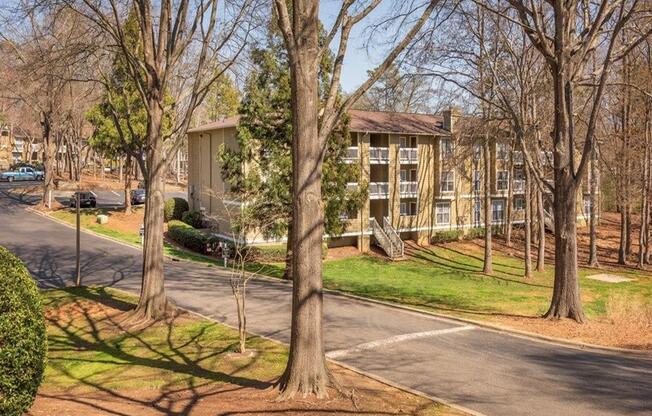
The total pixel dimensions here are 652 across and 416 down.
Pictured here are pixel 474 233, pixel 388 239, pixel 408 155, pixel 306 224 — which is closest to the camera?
pixel 306 224

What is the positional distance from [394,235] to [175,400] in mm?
28503

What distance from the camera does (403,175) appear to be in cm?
3994

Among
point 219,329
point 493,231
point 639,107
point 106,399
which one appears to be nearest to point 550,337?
point 219,329

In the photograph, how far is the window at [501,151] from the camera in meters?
40.3

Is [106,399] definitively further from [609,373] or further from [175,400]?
[609,373]

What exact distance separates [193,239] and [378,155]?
43.0ft

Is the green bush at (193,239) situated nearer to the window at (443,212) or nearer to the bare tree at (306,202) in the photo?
the window at (443,212)

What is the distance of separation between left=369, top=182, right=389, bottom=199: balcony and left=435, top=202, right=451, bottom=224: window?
5.02 metres

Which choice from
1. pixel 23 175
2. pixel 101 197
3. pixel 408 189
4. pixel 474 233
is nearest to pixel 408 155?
pixel 408 189

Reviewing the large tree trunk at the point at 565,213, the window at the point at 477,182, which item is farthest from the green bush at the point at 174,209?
the large tree trunk at the point at 565,213

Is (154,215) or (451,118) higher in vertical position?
(451,118)

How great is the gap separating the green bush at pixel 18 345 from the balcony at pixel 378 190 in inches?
1229

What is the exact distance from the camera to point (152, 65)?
1527 cm

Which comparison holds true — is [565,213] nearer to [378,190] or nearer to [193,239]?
[193,239]
